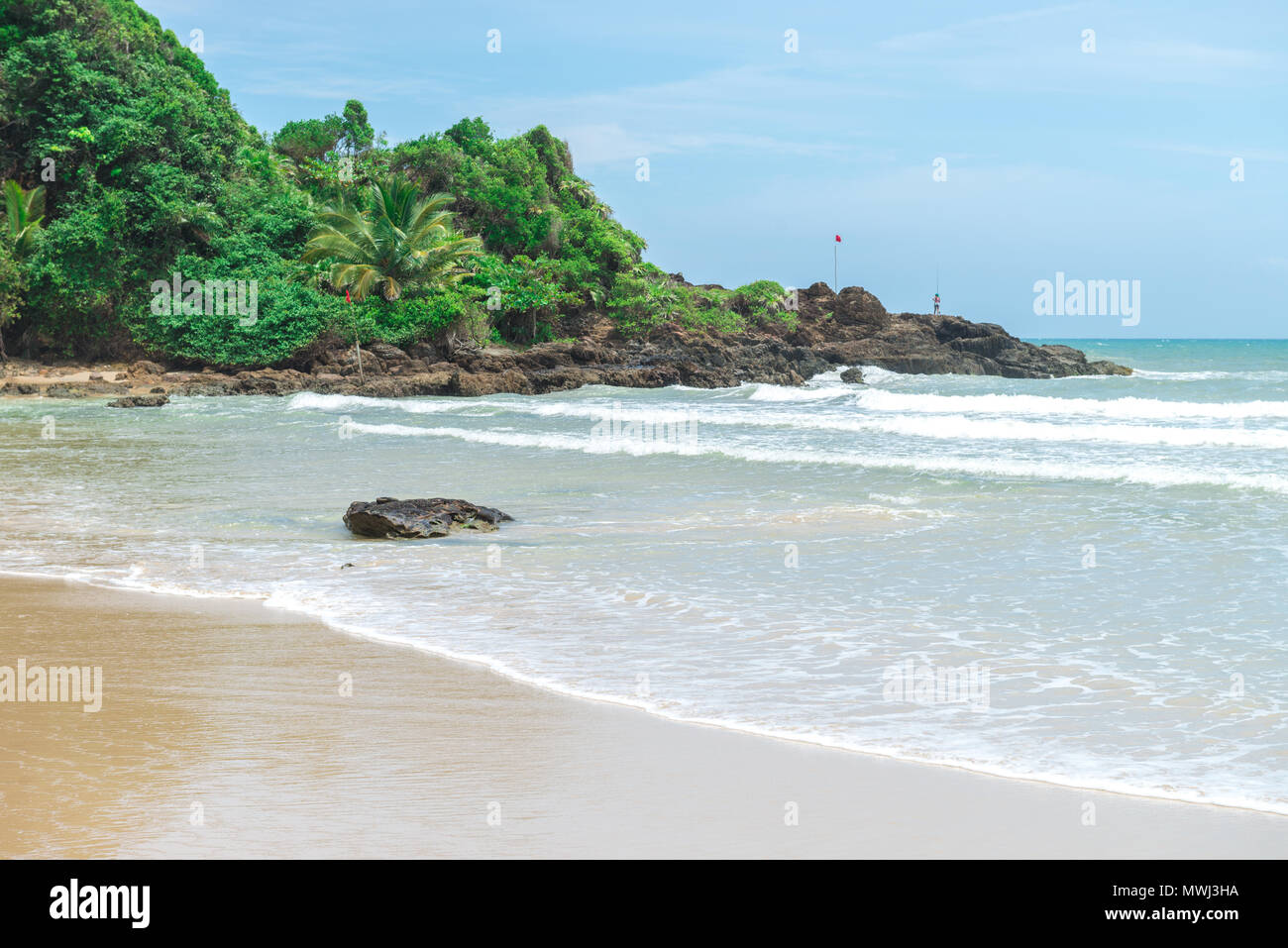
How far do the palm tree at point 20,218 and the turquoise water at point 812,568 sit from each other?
19040 millimetres

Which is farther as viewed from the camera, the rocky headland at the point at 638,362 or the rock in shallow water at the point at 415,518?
the rocky headland at the point at 638,362

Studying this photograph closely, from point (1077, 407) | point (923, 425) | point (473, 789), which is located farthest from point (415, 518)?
point (1077, 407)

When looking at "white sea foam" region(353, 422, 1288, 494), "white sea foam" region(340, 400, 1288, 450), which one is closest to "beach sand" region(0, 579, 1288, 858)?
"white sea foam" region(353, 422, 1288, 494)

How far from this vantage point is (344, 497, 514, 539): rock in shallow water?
9.90 metres

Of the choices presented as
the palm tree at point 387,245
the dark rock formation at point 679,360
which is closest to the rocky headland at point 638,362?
the dark rock formation at point 679,360

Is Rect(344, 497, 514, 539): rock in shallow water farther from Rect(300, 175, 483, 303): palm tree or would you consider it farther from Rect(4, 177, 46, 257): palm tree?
Rect(4, 177, 46, 257): palm tree

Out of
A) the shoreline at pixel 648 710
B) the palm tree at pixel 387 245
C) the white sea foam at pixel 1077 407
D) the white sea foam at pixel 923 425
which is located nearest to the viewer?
the shoreline at pixel 648 710

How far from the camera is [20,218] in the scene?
36.0 meters

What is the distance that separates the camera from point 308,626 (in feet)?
22.3

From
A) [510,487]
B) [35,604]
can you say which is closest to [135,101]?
[510,487]

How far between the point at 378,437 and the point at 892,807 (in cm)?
1769

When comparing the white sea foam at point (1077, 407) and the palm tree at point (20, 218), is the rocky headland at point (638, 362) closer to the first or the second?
the palm tree at point (20, 218)

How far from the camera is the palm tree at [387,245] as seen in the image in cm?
3734
